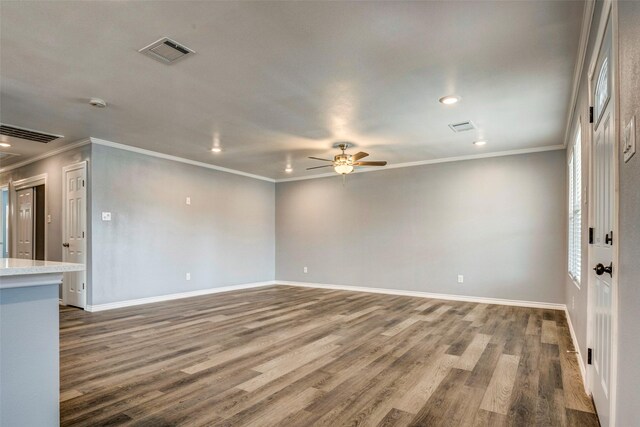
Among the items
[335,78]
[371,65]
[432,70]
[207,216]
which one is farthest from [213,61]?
[207,216]

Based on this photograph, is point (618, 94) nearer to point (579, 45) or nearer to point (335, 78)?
point (579, 45)

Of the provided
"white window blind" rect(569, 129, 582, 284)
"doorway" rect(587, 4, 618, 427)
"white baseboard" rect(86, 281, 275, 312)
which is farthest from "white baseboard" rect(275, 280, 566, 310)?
"doorway" rect(587, 4, 618, 427)

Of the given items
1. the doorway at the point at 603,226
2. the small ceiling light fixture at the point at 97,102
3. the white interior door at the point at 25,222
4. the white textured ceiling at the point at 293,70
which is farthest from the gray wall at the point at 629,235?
the white interior door at the point at 25,222

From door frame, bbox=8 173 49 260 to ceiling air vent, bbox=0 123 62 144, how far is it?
4.33 ft

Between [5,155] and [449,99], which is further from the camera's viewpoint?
[5,155]

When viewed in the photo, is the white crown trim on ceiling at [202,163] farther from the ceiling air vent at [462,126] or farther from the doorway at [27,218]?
the ceiling air vent at [462,126]

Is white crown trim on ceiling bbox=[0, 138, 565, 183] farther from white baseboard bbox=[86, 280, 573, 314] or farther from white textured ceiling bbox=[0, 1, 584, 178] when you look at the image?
white baseboard bbox=[86, 280, 573, 314]

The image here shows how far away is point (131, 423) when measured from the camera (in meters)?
2.12

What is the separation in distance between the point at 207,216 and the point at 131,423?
5202 mm

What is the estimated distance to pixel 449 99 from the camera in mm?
3678

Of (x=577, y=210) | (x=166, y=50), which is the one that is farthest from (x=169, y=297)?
(x=577, y=210)

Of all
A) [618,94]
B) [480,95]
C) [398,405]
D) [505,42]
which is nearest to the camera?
[618,94]

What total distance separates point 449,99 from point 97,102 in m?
3.63

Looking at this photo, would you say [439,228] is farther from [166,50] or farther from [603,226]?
[166,50]
